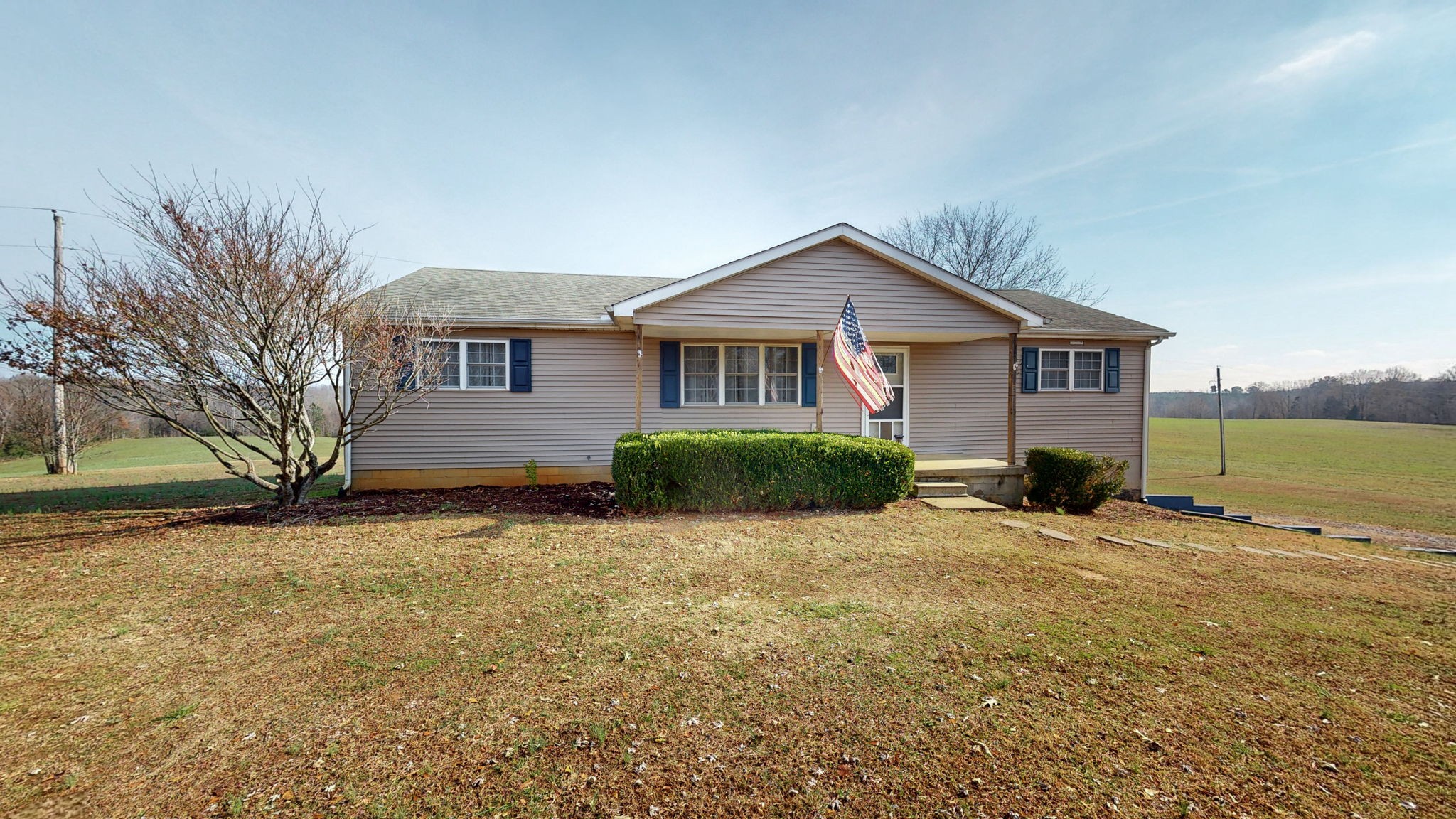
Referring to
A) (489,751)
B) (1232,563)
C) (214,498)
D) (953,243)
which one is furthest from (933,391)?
(953,243)

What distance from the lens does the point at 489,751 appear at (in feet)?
7.75

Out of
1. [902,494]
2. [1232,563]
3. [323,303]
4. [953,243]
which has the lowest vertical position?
[1232,563]

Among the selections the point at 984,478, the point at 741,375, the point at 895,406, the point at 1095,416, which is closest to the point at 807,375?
the point at 741,375

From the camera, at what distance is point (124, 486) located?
33.2ft

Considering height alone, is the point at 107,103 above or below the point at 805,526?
above

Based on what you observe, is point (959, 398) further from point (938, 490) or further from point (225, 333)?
point (225, 333)

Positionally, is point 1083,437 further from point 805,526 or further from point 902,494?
point 805,526

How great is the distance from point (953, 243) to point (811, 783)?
29.1 metres

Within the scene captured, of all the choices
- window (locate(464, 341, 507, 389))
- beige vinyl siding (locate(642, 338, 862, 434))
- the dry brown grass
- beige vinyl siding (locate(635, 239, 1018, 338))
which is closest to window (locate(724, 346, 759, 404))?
beige vinyl siding (locate(642, 338, 862, 434))

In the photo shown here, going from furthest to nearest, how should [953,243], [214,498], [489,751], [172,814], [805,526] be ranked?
[953,243] < [214,498] < [805,526] < [489,751] < [172,814]

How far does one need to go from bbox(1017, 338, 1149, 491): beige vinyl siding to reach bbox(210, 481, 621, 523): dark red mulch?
9.37 metres

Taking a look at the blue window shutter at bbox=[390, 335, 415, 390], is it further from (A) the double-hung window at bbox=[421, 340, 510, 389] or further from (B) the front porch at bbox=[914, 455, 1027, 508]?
(B) the front porch at bbox=[914, 455, 1027, 508]

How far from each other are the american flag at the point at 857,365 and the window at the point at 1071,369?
5795 mm

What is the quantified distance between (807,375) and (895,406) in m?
2.34
